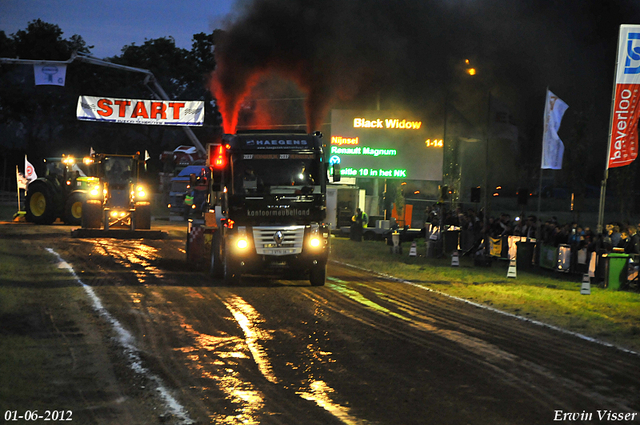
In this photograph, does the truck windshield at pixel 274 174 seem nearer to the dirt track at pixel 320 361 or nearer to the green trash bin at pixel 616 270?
the dirt track at pixel 320 361

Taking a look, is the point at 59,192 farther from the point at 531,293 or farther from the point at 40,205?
the point at 531,293

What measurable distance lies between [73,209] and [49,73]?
18.3 ft

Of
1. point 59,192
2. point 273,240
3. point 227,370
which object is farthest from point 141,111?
point 227,370

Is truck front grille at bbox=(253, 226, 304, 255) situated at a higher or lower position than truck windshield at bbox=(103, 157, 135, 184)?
lower

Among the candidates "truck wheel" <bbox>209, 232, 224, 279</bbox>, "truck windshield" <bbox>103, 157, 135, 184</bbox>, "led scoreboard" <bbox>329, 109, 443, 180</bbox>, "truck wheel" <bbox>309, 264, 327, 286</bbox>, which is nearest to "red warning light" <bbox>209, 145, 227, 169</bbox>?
"truck wheel" <bbox>209, 232, 224, 279</bbox>

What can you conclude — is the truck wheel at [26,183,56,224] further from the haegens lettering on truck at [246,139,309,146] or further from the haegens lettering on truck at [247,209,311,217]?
the haegens lettering on truck at [247,209,311,217]

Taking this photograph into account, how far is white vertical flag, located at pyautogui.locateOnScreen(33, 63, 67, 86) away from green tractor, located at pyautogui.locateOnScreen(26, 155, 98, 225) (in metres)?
3.10

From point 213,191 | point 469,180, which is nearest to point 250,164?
point 213,191

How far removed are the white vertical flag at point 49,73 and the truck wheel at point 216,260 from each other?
16.1 metres

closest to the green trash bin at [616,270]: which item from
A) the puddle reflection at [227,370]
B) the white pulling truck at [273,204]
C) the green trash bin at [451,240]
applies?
the white pulling truck at [273,204]

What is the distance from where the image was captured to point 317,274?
44.8ft

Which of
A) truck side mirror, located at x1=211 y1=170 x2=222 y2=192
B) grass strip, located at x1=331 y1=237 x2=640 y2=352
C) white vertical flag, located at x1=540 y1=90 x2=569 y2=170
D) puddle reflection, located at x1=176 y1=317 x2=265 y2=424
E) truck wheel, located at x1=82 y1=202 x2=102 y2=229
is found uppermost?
white vertical flag, located at x1=540 y1=90 x2=569 y2=170

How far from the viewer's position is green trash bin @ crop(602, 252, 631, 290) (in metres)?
14.7

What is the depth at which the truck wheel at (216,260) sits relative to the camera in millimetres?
14477
